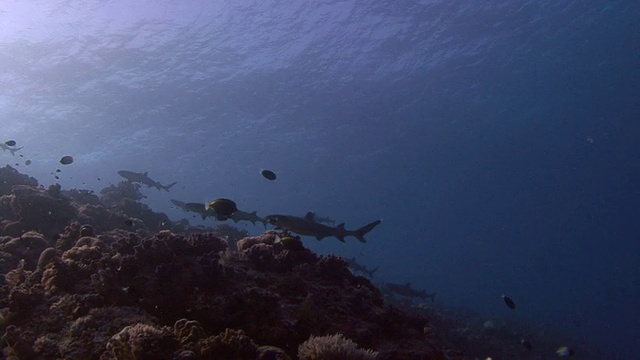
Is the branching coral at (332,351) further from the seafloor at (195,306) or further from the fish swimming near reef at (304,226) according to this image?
the fish swimming near reef at (304,226)

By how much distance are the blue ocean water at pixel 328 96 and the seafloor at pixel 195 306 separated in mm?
24753

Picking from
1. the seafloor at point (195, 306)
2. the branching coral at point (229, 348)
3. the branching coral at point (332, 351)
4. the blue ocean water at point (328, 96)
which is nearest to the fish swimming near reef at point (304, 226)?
the seafloor at point (195, 306)

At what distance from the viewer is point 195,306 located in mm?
4785

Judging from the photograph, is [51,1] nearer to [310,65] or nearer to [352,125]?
[310,65]

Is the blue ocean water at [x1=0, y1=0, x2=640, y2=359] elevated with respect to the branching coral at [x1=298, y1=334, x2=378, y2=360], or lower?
elevated

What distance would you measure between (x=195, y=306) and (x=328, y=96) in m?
37.8

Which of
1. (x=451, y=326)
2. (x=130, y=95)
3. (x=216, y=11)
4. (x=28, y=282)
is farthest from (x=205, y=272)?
(x=130, y=95)

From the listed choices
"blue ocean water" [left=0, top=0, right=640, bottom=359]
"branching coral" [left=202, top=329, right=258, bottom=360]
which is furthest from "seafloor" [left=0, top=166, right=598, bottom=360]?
"blue ocean water" [left=0, top=0, right=640, bottom=359]

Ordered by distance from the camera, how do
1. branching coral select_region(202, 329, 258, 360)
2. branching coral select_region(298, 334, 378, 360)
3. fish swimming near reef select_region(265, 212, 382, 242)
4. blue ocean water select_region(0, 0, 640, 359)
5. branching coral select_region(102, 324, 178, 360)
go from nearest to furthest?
branching coral select_region(102, 324, 178, 360) → branching coral select_region(202, 329, 258, 360) → branching coral select_region(298, 334, 378, 360) → fish swimming near reef select_region(265, 212, 382, 242) → blue ocean water select_region(0, 0, 640, 359)

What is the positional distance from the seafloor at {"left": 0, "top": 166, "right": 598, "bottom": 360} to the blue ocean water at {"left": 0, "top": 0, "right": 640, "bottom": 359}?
24.8 metres

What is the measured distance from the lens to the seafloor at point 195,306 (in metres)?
3.64

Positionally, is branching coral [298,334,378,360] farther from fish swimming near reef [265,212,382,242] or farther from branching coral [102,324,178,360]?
fish swimming near reef [265,212,382,242]

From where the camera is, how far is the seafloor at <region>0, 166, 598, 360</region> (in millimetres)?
3637

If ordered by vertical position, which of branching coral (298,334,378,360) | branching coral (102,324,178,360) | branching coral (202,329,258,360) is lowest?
branching coral (298,334,378,360)
